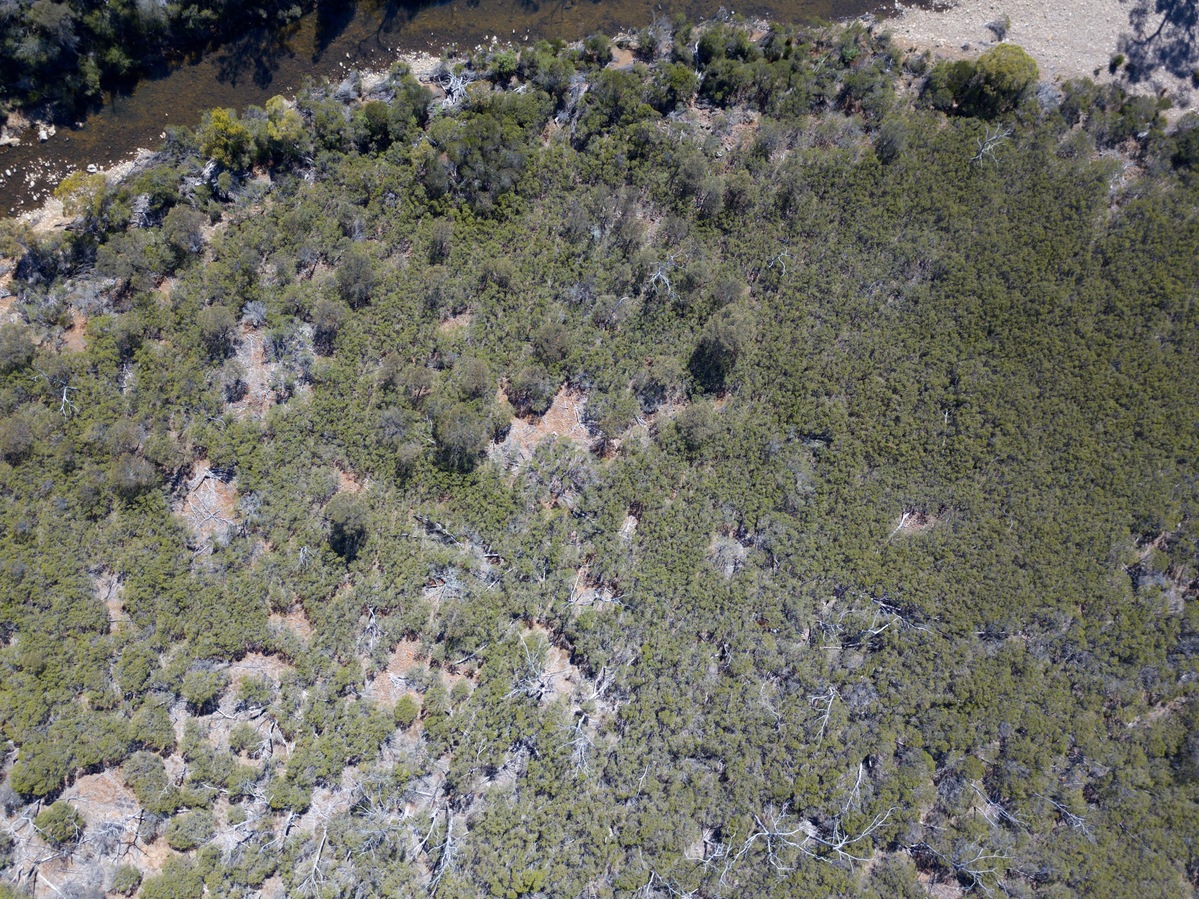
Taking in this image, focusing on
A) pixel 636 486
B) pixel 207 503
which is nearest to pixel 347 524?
pixel 207 503

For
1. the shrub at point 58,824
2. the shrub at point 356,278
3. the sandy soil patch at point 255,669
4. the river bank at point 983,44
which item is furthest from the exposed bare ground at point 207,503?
the river bank at point 983,44

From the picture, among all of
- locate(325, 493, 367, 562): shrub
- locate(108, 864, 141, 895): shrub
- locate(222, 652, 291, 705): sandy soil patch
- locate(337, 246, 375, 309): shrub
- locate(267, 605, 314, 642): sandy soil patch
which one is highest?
locate(337, 246, 375, 309): shrub

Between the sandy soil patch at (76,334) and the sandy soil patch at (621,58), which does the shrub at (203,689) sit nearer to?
the sandy soil patch at (76,334)

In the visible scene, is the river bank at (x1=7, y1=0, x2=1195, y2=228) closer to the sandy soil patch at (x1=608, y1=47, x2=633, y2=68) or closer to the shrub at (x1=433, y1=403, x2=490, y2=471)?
the sandy soil patch at (x1=608, y1=47, x2=633, y2=68)

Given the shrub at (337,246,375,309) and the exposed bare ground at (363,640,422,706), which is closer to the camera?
the exposed bare ground at (363,640,422,706)

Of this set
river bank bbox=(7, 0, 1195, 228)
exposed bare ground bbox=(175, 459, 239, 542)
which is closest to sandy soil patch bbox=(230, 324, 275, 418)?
exposed bare ground bbox=(175, 459, 239, 542)

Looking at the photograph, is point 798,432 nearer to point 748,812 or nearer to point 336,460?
point 748,812

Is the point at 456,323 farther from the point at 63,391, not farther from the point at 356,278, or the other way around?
the point at 63,391
